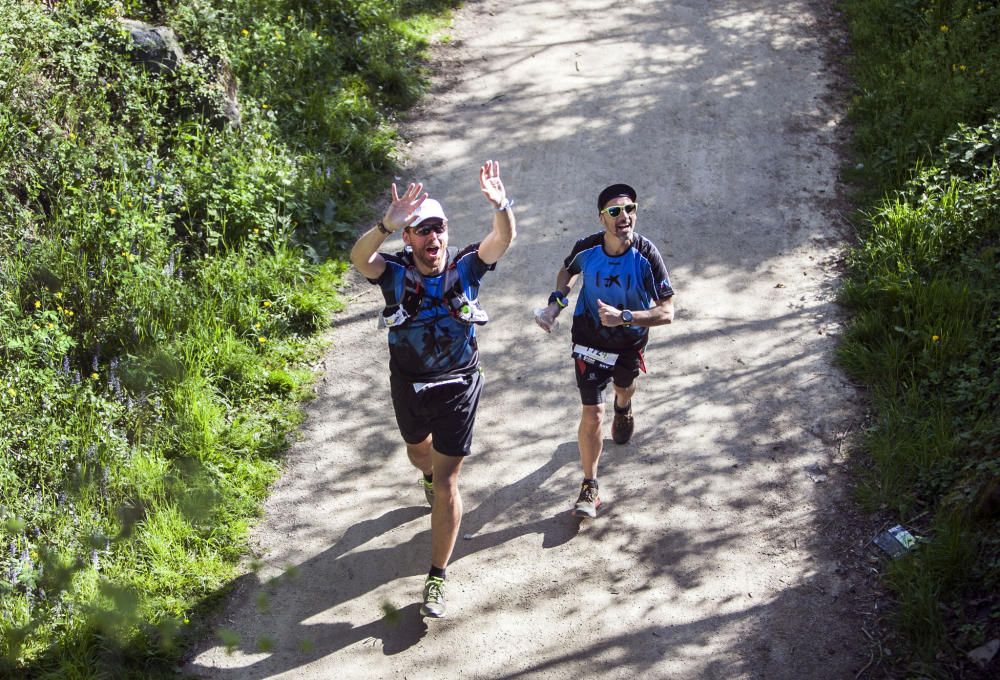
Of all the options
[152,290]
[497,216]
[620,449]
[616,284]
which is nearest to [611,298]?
[616,284]

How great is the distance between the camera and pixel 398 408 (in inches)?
218

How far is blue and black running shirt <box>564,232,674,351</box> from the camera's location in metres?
5.70

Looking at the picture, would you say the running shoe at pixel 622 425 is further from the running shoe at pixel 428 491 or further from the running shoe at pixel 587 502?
the running shoe at pixel 428 491

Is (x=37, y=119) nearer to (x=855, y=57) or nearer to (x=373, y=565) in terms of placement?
(x=373, y=565)

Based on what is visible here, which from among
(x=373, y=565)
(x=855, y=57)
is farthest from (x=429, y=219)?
(x=855, y=57)

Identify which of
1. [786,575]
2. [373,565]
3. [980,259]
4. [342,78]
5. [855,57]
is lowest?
[786,575]

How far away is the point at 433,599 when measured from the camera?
5465 mm

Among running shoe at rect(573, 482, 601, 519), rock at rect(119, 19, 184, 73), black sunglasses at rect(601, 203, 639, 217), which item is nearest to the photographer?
black sunglasses at rect(601, 203, 639, 217)

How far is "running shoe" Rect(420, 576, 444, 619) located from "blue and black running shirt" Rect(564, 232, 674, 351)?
1720 millimetres

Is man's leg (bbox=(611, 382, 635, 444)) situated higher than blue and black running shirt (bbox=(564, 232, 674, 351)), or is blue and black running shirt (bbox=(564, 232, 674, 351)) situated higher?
blue and black running shirt (bbox=(564, 232, 674, 351))

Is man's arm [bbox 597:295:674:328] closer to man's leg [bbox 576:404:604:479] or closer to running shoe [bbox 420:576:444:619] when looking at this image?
man's leg [bbox 576:404:604:479]

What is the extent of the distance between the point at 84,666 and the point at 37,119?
4.69 metres

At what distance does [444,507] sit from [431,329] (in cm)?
104

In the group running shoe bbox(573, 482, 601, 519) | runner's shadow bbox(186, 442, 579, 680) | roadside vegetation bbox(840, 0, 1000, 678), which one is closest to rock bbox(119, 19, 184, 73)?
runner's shadow bbox(186, 442, 579, 680)
